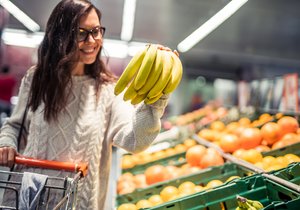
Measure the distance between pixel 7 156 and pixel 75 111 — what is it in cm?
38

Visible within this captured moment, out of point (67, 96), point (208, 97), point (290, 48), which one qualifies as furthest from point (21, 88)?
point (208, 97)

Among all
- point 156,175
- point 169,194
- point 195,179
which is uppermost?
point 156,175

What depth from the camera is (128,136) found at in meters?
1.58

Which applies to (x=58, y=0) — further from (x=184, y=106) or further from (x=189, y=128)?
(x=184, y=106)

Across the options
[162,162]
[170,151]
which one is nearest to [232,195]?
[162,162]

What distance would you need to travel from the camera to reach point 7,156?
1.51m

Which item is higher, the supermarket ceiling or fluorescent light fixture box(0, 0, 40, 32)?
the supermarket ceiling

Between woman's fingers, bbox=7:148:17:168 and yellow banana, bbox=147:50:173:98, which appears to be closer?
yellow banana, bbox=147:50:173:98

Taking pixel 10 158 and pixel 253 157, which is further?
pixel 253 157

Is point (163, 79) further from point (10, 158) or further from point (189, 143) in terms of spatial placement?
point (189, 143)

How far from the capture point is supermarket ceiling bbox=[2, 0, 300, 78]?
2.17m

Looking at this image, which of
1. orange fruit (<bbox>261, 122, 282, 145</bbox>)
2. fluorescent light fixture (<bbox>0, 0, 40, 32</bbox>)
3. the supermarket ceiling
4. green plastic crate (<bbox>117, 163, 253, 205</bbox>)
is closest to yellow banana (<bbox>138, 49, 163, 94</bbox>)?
the supermarket ceiling

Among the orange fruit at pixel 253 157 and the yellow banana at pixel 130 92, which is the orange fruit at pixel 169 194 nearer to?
the orange fruit at pixel 253 157

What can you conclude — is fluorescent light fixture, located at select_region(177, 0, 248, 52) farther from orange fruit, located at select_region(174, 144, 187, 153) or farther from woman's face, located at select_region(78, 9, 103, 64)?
woman's face, located at select_region(78, 9, 103, 64)
